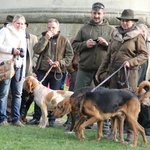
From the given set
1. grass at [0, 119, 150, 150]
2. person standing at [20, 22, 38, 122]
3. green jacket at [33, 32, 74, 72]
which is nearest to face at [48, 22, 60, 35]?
green jacket at [33, 32, 74, 72]

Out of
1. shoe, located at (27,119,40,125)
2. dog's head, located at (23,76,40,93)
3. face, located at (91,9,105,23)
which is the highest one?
face, located at (91,9,105,23)

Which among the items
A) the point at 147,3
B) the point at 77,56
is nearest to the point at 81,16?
the point at 147,3

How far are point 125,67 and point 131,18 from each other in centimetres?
88

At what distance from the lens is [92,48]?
1084 cm

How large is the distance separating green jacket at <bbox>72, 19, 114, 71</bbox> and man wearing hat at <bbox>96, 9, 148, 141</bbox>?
32.9 inches

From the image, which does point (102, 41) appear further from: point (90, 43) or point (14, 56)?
point (14, 56)

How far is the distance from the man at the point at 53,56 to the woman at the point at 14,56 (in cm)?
71

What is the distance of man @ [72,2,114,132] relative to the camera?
35.4 feet

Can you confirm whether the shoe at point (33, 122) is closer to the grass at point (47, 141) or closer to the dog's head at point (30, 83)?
the dog's head at point (30, 83)

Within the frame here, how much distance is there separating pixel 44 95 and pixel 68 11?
25.5 ft

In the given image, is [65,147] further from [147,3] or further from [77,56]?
[147,3]

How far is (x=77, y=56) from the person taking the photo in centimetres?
1257

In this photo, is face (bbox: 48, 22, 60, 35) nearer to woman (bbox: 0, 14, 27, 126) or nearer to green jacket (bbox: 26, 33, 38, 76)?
green jacket (bbox: 26, 33, 38, 76)

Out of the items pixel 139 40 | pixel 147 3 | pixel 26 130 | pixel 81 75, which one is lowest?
pixel 26 130
